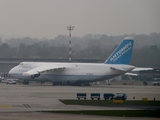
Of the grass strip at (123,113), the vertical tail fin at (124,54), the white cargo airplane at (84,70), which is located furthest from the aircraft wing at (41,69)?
the grass strip at (123,113)

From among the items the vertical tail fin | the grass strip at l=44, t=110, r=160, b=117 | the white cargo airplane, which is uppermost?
the vertical tail fin

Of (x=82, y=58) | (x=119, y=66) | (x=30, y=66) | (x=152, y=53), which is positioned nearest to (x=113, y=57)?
(x=119, y=66)

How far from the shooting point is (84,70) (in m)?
88.8

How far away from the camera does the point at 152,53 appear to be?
84.0m

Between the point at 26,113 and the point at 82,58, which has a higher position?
the point at 82,58

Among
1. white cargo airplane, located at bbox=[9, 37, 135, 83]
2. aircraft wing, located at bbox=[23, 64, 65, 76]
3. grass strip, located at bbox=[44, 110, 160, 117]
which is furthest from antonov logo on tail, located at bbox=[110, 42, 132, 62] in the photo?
grass strip, located at bbox=[44, 110, 160, 117]

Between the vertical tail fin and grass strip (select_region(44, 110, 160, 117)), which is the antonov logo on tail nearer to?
the vertical tail fin

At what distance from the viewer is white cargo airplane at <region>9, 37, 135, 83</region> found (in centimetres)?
8769

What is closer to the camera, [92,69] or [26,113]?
[26,113]

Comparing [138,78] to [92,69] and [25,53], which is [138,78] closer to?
[92,69]

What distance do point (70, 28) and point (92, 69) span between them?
20.1 metres

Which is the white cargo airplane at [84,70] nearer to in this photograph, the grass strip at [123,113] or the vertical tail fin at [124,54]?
the vertical tail fin at [124,54]

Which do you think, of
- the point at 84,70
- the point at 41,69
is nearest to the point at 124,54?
the point at 84,70

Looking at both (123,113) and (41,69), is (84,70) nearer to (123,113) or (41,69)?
(41,69)
